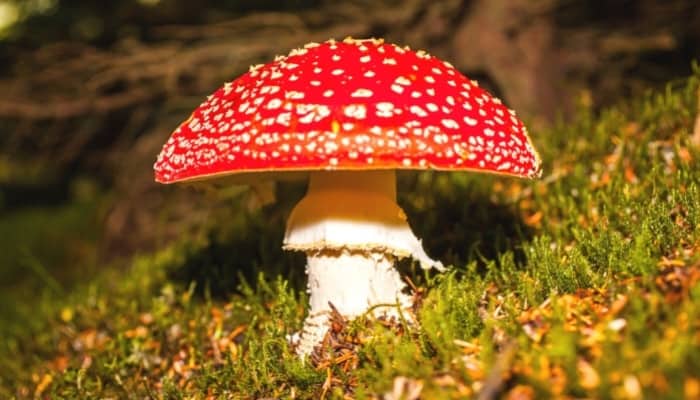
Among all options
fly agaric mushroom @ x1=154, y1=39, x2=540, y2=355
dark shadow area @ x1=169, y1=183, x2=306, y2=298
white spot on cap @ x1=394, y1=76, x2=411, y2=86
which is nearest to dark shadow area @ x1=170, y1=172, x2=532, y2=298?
dark shadow area @ x1=169, y1=183, x2=306, y2=298

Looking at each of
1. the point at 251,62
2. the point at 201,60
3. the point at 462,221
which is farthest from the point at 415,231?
the point at 201,60

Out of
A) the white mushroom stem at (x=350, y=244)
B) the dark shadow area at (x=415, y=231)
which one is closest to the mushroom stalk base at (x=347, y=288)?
the white mushroom stem at (x=350, y=244)

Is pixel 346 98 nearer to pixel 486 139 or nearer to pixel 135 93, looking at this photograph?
pixel 486 139

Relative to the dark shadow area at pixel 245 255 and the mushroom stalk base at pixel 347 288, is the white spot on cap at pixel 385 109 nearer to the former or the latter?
the mushroom stalk base at pixel 347 288

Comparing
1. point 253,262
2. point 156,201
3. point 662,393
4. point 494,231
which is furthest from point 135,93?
point 662,393

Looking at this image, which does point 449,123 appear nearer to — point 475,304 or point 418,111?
point 418,111

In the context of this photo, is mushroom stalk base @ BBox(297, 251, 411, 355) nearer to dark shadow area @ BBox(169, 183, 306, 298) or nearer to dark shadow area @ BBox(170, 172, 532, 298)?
dark shadow area @ BBox(170, 172, 532, 298)
